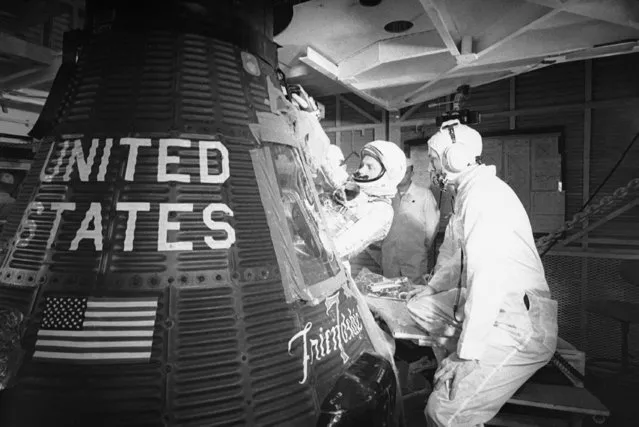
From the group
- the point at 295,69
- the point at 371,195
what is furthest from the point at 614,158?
the point at 295,69

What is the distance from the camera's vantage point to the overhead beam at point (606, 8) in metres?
3.49

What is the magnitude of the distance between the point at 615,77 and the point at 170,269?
6.71 metres

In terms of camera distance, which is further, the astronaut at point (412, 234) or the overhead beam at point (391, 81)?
the astronaut at point (412, 234)

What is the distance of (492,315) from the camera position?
2529mm

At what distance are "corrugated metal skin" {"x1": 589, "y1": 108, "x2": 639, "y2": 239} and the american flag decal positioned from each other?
644 centimetres

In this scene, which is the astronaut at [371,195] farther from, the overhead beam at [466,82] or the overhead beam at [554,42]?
the overhead beam at [466,82]

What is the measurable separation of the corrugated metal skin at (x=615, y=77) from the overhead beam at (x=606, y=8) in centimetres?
254

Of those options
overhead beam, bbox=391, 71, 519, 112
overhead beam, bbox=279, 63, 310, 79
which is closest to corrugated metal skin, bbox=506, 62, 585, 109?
overhead beam, bbox=391, 71, 519, 112

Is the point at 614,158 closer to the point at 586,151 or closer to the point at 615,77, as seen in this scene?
the point at 586,151

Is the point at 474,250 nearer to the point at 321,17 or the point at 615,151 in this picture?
the point at 321,17

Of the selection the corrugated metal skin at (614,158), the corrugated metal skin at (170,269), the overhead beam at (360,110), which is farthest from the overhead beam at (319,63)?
the corrugated metal skin at (614,158)

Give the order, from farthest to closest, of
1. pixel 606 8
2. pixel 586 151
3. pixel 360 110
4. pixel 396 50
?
pixel 360 110
pixel 586 151
pixel 396 50
pixel 606 8

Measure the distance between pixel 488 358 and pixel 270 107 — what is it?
1964mm

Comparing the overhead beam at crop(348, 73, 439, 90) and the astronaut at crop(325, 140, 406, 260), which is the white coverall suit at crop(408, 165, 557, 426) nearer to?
the astronaut at crop(325, 140, 406, 260)
